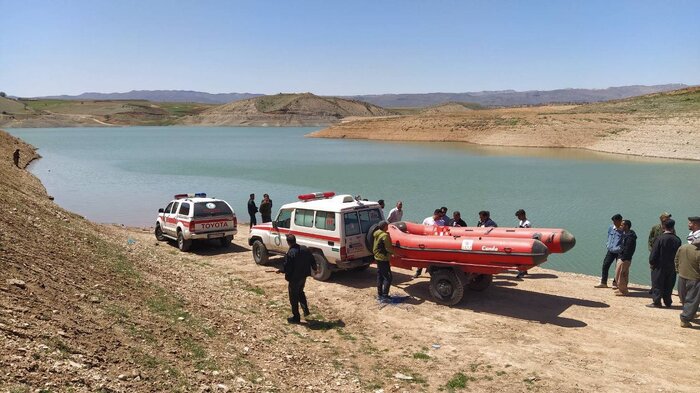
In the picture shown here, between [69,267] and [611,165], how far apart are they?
50.0 metres

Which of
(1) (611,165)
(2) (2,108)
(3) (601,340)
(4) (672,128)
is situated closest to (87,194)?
(3) (601,340)

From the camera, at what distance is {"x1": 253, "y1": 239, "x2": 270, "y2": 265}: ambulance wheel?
14688 millimetres

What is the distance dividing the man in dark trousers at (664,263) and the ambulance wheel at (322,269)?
710 centimetres

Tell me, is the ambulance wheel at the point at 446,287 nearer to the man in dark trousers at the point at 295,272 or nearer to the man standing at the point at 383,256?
the man standing at the point at 383,256

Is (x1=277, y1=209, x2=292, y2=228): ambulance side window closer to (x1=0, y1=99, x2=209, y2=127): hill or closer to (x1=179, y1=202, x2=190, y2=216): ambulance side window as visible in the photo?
(x1=179, y1=202, x2=190, y2=216): ambulance side window

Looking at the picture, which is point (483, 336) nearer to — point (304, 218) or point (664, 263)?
point (664, 263)

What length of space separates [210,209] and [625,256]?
12049mm

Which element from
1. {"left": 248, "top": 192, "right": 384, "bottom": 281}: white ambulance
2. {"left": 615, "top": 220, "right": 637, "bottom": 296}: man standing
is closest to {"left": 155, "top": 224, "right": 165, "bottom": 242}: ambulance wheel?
{"left": 248, "top": 192, "right": 384, "bottom": 281}: white ambulance

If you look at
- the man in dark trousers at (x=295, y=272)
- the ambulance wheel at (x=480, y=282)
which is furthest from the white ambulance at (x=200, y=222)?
the ambulance wheel at (x=480, y=282)

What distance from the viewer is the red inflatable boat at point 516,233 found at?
10.6 metres

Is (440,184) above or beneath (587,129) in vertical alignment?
beneath

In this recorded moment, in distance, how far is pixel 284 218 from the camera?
14.2m

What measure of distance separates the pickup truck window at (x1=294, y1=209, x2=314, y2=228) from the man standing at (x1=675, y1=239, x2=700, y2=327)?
7963mm

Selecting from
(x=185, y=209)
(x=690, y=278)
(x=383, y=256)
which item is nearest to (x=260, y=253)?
(x=185, y=209)
